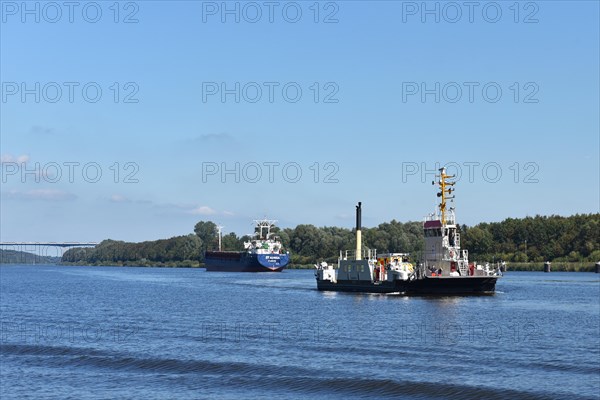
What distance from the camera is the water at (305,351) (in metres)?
42.7

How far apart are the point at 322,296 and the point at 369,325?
139 feet

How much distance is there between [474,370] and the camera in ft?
155

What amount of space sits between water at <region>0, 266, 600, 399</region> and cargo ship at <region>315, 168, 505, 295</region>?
11834 millimetres

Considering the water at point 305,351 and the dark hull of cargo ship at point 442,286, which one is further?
the dark hull of cargo ship at point 442,286

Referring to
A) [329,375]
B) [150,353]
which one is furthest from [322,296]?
[329,375]

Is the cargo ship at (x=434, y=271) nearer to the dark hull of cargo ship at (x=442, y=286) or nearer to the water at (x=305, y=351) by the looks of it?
the dark hull of cargo ship at (x=442, y=286)

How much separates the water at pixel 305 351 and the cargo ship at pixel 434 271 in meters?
11.8

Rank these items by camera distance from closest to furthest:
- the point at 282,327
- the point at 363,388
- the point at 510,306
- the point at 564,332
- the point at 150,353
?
the point at 363,388 → the point at 150,353 → the point at 564,332 → the point at 282,327 → the point at 510,306

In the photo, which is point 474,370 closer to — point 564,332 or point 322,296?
point 564,332

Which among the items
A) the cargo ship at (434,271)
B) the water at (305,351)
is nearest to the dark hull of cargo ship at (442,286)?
the cargo ship at (434,271)

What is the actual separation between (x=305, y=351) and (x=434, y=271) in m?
53.8

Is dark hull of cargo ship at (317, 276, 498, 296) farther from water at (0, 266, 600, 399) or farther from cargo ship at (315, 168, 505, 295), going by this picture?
water at (0, 266, 600, 399)

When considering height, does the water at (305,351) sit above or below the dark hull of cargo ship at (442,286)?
below

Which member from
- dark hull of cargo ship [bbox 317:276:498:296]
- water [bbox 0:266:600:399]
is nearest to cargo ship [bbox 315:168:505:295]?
dark hull of cargo ship [bbox 317:276:498:296]
